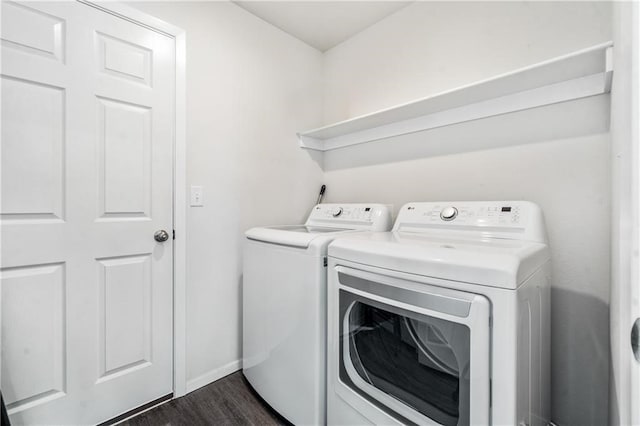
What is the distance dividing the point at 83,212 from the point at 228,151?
2.72 ft

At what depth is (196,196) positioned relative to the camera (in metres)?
1.71

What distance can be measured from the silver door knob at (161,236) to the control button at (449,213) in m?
1.50

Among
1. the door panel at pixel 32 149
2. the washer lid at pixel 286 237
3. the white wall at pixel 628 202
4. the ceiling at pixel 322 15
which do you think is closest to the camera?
the white wall at pixel 628 202

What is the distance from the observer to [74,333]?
1340 millimetres

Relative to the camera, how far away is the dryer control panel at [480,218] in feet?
4.03

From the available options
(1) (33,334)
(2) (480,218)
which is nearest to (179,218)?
(1) (33,334)

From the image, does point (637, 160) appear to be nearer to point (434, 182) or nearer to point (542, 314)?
point (542, 314)

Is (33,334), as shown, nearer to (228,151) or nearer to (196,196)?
(196,196)

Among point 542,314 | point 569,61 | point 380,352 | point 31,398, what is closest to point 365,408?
point 380,352

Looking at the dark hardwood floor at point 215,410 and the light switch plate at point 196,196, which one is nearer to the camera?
the dark hardwood floor at point 215,410

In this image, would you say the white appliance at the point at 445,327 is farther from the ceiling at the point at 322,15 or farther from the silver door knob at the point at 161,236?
the ceiling at the point at 322,15

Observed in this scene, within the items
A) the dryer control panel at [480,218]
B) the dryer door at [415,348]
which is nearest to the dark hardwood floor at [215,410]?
the dryer door at [415,348]

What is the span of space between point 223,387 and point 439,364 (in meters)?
1.37

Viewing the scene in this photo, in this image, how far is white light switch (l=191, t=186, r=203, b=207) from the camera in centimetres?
170
